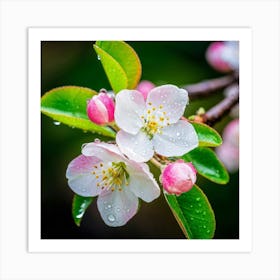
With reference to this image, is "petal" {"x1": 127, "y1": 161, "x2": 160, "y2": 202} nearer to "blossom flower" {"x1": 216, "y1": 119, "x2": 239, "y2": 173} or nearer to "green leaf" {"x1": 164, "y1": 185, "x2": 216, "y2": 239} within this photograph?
"green leaf" {"x1": 164, "y1": 185, "x2": 216, "y2": 239}

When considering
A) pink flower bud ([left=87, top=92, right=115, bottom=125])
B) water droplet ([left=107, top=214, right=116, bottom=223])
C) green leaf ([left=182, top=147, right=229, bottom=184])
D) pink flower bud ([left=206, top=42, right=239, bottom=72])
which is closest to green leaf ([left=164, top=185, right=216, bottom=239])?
green leaf ([left=182, top=147, right=229, bottom=184])

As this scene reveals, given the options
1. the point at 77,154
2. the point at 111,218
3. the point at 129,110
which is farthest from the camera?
the point at 77,154

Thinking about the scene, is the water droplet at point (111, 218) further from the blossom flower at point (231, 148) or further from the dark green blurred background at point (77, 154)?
the blossom flower at point (231, 148)

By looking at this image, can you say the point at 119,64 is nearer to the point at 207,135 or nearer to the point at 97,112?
the point at 97,112

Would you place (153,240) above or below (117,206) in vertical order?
below

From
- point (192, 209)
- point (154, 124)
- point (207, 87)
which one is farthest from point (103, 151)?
point (207, 87)

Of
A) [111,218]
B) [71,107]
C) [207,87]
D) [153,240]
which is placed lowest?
[153,240]

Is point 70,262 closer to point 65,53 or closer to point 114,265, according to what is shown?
point 114,265
